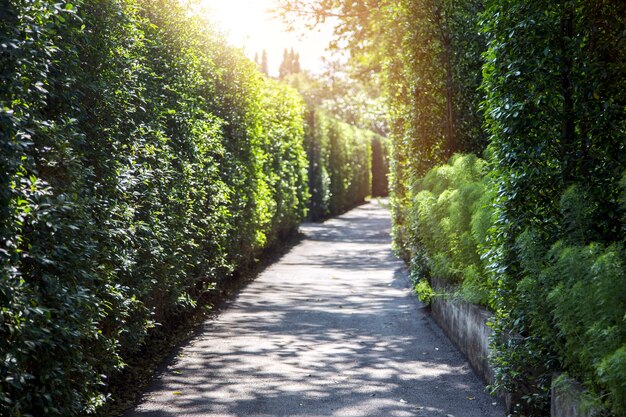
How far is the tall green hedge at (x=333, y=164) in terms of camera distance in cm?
3025

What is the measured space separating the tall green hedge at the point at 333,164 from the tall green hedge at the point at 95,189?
18.4 m

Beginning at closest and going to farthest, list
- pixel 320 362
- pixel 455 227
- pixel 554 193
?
pixel 554 193 < pixel 320 362 < pixel 455 227

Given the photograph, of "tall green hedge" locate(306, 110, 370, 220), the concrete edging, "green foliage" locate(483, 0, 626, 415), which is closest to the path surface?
the concrete edging

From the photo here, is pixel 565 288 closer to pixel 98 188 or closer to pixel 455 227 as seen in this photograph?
pixel 98 188

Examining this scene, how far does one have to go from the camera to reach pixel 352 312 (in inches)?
447

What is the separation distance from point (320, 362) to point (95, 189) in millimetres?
3291

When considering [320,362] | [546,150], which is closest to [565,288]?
[546,150]

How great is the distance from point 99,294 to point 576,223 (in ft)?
11.6

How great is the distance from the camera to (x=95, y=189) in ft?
19.7

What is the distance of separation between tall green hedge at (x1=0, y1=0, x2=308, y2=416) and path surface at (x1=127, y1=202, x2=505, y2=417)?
0.69 m

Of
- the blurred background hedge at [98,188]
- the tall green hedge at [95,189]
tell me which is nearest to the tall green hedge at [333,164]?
the blurred background hedge at [98,188]

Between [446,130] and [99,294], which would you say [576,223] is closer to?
[99,294]

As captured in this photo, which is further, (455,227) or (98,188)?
(455,227)

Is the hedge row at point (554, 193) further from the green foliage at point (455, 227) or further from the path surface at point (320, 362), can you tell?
the path surface at point (320, 362)
